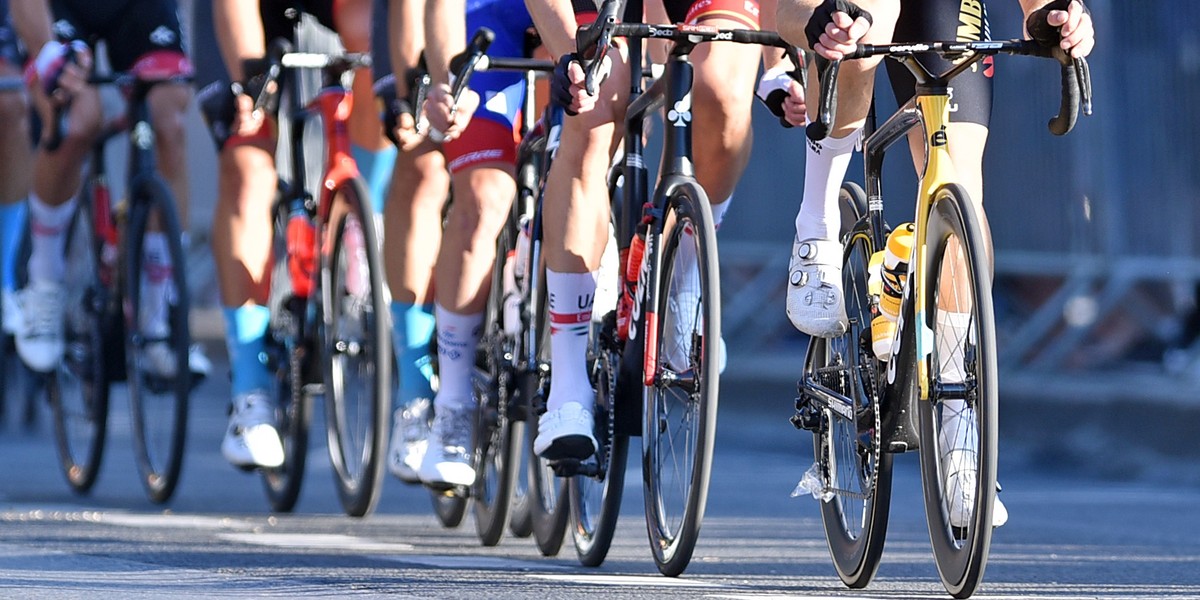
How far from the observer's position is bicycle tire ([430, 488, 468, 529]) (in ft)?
24.2

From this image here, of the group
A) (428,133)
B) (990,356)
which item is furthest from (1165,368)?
(990,356)

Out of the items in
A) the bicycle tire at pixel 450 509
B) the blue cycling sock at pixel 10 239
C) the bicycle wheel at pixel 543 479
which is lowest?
the bicycle tire at pixel 450 509

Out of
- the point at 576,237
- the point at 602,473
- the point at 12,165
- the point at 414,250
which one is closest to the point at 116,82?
the point at 12,165

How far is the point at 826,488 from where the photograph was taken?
5566 mm

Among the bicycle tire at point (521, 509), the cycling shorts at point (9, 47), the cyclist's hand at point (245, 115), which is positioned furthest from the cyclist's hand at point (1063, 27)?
the cycling shorts at point (9, 47)

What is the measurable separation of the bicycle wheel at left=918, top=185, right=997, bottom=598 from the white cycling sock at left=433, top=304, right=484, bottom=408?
2.26m

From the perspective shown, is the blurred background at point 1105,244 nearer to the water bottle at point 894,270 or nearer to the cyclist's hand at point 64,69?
the cyclist's hand at point 64,69

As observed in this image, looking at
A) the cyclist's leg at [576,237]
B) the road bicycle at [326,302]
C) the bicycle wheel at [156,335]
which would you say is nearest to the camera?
the cyclist's leg at [576,237]

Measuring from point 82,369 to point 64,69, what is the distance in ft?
3.79

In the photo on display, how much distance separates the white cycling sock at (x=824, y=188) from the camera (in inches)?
219

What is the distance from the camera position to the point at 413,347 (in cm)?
746

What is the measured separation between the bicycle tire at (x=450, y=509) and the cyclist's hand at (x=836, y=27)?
2717 mm

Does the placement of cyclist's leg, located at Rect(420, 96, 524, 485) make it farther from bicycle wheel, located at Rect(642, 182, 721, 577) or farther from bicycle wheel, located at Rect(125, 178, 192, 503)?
bicycle wheel, located at Rect(125, 178, 192, 503)

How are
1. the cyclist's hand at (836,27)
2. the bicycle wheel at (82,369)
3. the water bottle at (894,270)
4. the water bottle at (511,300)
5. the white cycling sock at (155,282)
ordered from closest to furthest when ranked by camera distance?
1. the cyclist's hand at (836,27)
2. the water bottle at (894,270)
3. the water bottle at (511,300)
4. the white cycling sock at (155,282)
5. the bicycle wheel at (82,369)
